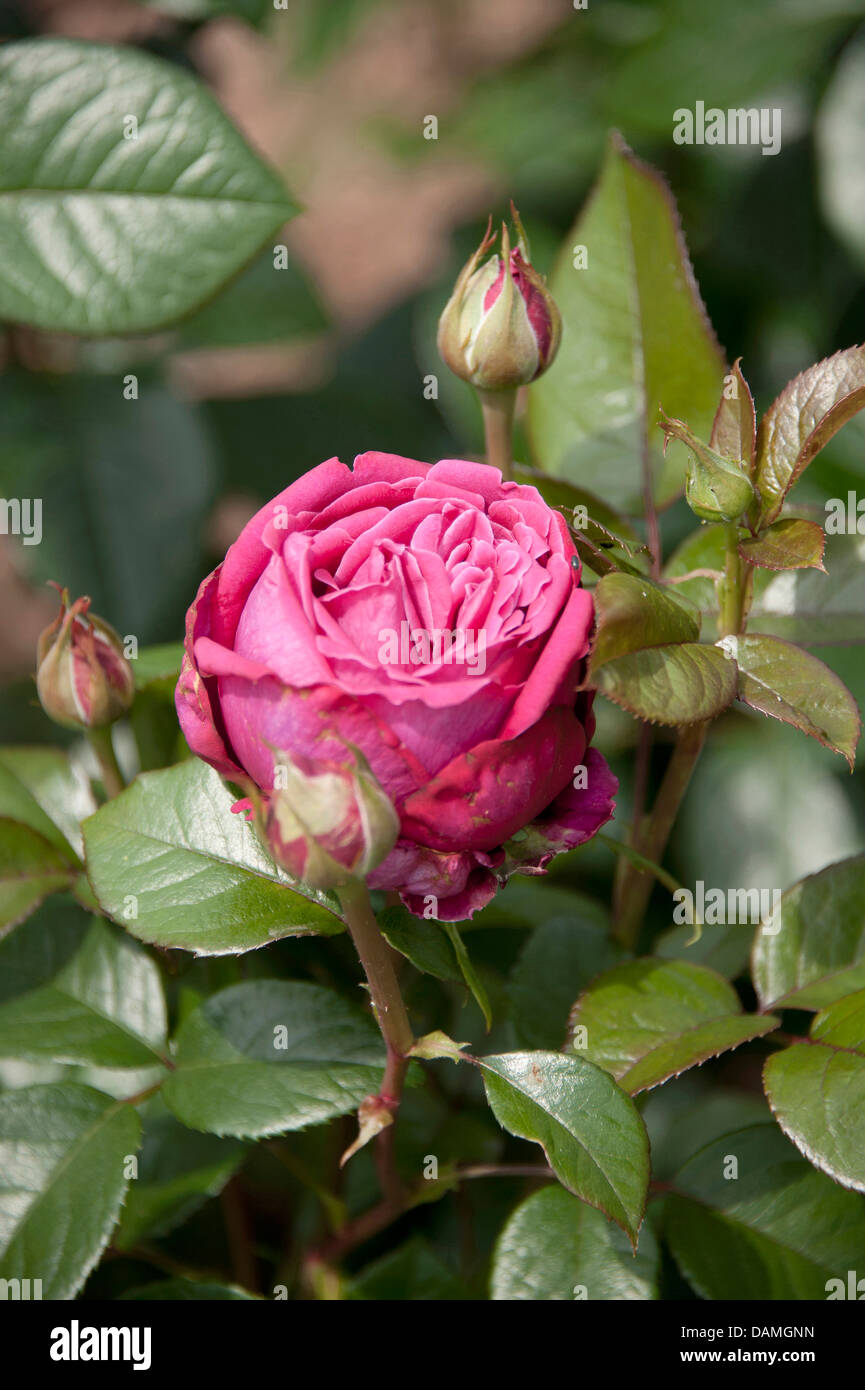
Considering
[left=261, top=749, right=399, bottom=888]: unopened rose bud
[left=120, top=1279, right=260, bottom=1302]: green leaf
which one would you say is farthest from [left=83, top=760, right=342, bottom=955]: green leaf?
[left=120, top=1279, right=260, bottom=1302]: green leaf

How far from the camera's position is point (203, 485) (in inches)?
46.4

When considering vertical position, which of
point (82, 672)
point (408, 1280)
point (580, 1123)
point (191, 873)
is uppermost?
point (82, 672)

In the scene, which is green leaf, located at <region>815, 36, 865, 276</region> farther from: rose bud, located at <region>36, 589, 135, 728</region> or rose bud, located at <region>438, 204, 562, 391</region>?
rose bud, located at <region>36, 589, 135, 728</region>

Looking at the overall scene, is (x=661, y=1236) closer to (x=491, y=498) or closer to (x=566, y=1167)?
(x=566, y=1167)

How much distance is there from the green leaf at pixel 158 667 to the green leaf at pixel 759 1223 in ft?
1.33

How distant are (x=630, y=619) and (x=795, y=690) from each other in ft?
0.34

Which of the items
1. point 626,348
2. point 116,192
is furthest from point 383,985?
point 116,192

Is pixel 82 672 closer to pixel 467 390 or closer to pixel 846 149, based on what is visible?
A: pixel 467 390

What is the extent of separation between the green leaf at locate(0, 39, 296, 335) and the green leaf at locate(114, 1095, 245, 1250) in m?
0.49

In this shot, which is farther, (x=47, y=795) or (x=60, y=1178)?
(x=47, y=795)

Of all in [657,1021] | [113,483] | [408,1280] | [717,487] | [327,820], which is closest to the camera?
[327,820]

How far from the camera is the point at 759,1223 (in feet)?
2.24

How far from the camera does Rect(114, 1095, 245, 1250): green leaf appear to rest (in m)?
0.71
